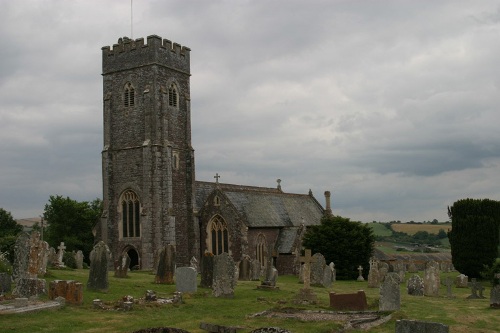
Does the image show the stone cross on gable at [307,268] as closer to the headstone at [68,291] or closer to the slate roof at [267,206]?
the headstone at [68,291]

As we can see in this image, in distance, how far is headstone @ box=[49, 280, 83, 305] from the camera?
18.2 m

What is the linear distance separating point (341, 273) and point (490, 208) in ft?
33.3

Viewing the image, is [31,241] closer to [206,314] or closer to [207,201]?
[206,314]

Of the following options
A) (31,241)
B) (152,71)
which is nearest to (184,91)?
(152,71)

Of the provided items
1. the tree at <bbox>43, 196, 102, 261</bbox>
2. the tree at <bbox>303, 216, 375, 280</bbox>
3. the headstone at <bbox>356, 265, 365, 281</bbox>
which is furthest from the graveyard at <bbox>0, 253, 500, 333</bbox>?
the tree at <bbox>43, 196, 102, 261</bbox>

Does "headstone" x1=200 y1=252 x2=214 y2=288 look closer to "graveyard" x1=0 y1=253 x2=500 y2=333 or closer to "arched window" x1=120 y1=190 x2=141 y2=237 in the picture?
"graveyard" x1=0 y1=253 x2=500 y2=333

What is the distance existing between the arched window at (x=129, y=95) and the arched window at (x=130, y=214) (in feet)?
20.3

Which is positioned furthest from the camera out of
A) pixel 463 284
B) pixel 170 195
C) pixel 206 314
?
pixel 170 195

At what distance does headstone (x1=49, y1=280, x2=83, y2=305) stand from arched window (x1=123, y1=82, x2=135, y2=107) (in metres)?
26.2

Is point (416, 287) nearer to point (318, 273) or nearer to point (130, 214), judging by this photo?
point (318, 273)

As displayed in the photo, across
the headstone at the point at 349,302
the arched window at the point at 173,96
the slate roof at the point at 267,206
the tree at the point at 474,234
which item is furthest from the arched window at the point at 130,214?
the headstone at the point at 349,302

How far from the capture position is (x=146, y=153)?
136ft

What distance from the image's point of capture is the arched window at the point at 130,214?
4231 centimetres

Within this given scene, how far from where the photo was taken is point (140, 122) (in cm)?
4269
